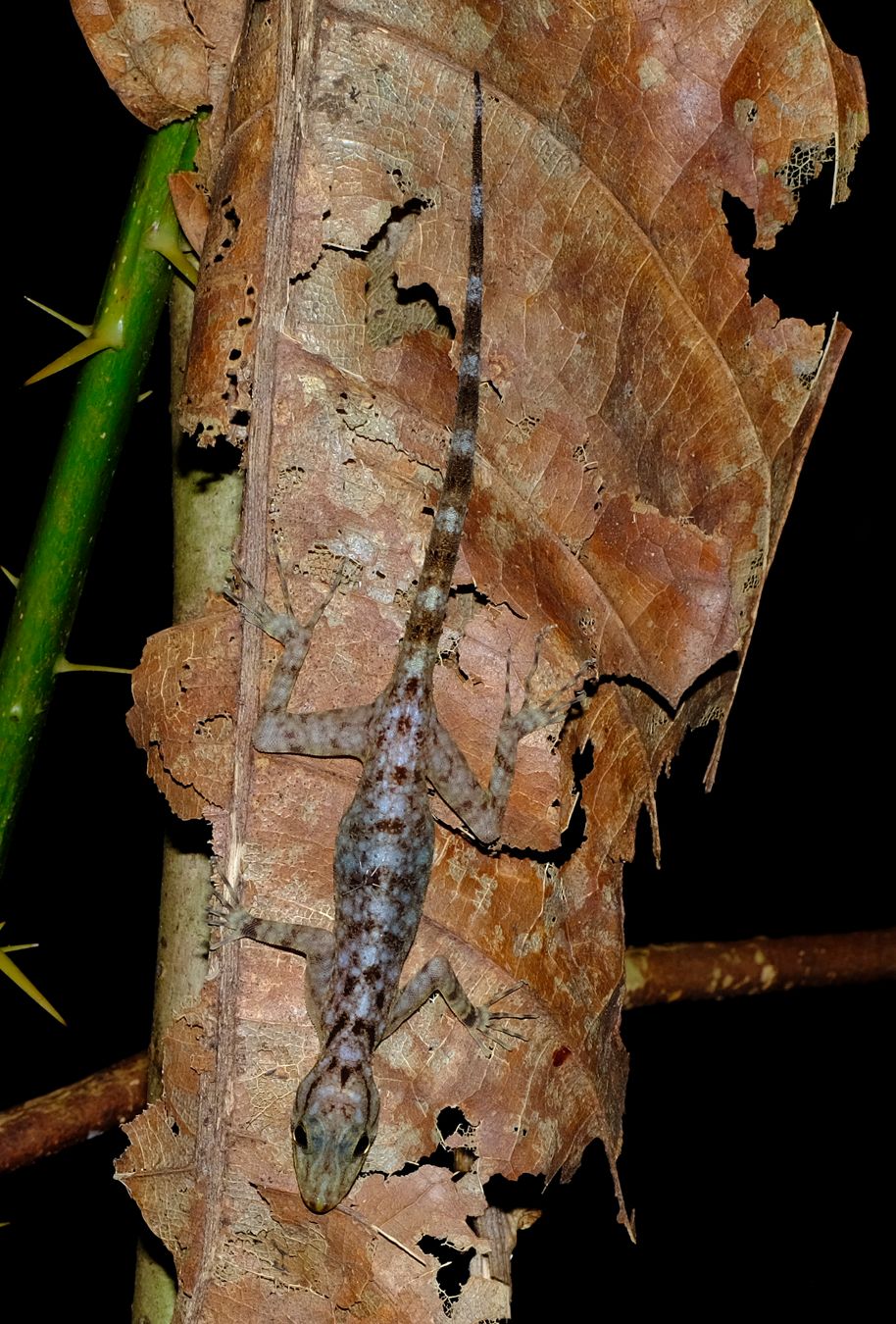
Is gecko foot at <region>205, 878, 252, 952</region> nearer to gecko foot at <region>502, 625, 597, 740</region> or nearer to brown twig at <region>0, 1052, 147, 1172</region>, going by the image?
brown twig at <region>0, 1052, 147, 1172</region>

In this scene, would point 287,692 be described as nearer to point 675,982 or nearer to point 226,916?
point 226,916

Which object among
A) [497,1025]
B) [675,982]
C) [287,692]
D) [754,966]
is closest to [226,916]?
[287,692]

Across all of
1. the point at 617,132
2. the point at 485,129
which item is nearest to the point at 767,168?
the point at 617,132

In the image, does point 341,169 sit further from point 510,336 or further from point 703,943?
point 703,943

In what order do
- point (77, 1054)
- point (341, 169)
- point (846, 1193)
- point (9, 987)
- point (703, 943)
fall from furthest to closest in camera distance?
point (846, 1193) < point (77, 1054) < point (9, 987) < point (703, 943) < point (341, 169)

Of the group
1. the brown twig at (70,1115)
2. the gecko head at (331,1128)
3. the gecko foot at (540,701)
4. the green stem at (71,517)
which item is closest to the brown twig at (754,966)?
the gecko head at (331,1128)
